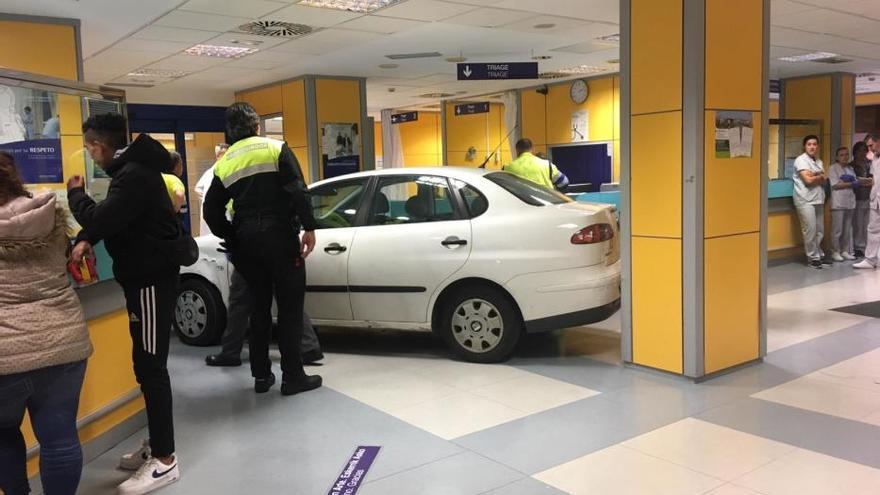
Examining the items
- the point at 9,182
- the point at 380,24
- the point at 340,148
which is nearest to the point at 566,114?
the point at 340,148

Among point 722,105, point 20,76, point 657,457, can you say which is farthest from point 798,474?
point 20,76

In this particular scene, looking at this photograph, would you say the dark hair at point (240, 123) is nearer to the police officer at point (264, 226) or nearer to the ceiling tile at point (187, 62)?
the police officer at point (264, 226)

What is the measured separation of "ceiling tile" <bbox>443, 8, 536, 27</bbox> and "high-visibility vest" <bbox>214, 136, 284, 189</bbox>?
337cm

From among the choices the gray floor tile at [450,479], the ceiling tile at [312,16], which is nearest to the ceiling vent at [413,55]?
the ceiling tile at [312,16]

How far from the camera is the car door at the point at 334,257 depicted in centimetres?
536

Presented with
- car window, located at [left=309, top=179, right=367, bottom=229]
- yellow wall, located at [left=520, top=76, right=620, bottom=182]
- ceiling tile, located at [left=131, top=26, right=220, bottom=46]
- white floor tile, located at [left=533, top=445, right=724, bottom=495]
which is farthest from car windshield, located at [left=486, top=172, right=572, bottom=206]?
yellow wall, located at [left=520, top=76, right=620, bottom=182]

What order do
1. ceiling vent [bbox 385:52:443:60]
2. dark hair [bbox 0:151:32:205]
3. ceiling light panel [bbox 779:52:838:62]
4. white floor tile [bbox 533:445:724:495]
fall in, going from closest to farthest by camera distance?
dark hair [bbox 0:151:32:205]
white floor tile [bbox 533:445:724:495]
ceiling vent [bbox 385:52:443:60]
ceiling light panel [bbox 779:52:838:62]

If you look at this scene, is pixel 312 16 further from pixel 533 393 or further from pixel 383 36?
pixel 533 393

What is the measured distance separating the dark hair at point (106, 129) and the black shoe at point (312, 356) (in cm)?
248

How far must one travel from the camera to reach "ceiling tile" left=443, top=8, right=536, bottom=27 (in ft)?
22.7

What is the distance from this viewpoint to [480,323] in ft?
16.6

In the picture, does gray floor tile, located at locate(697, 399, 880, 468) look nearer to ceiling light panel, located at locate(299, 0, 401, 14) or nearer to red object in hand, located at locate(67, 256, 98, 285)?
red object in hand, located at locate(67, 256, 98, 285)

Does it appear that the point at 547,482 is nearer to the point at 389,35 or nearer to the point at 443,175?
the point at 443,175

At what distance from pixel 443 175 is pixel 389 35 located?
10.8ft
